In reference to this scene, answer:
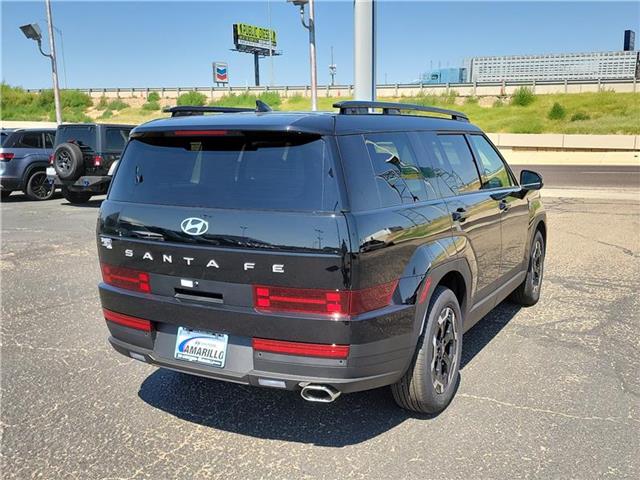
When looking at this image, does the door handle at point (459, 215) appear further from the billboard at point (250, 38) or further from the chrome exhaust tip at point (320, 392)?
the billboard at point (250, 38)

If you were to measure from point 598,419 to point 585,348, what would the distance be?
121 centimetres

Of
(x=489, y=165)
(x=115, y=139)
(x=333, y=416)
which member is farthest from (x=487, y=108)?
(x=333, y=416)

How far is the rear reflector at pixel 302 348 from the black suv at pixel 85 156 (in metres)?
10.9

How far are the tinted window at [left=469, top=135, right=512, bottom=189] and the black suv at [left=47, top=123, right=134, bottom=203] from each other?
988cm

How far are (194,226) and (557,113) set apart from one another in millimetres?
46617

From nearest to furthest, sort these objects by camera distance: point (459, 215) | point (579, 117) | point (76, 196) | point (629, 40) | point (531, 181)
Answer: point (459, 215), point (531, 181), point (76, 196), point (579, 117), point (629, 40)

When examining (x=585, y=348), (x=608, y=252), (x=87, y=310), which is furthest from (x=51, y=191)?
(x=585, y=348)

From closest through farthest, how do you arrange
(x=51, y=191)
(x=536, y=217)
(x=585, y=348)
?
(x=585, y=348) → (x=536, y=217) → (x=51, y=191)

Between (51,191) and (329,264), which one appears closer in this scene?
(329,264)

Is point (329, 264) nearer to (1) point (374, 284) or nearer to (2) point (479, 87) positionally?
(1) point (374, 284)

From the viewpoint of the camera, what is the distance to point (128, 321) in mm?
3322

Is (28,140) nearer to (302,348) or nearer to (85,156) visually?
(85,156)

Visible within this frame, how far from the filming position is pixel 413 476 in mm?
2830

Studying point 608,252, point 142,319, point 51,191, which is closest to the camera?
point 142,319
